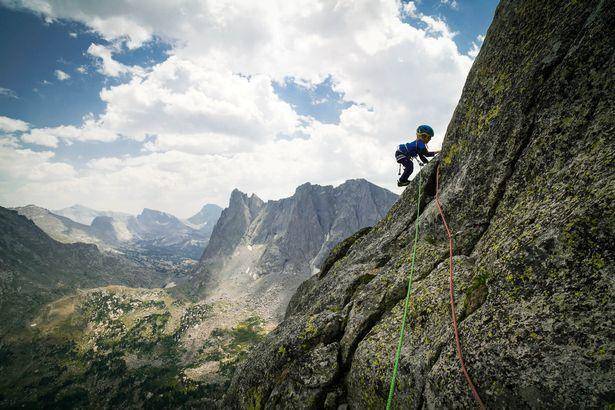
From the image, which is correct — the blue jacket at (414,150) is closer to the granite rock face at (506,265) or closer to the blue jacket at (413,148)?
the blue jacket at (413,148)

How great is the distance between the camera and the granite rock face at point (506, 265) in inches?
223

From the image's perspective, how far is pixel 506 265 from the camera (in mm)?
7441

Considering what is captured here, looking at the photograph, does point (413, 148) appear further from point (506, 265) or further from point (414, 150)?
point (506, 265)

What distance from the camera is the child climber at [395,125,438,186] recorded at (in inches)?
702

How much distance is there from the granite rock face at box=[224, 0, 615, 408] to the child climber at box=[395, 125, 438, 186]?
9.52 feet

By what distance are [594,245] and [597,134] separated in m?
3.23

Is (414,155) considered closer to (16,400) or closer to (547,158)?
(547,158)

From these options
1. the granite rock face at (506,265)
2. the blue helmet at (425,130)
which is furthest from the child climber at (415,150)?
the granite rock face at (506,265)

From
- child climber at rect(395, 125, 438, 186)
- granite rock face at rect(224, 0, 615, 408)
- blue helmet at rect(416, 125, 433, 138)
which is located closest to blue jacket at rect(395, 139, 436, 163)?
child climber at rect(395, 125, 438, 186)

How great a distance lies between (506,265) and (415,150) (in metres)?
12.0

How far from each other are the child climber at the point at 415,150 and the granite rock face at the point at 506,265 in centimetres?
290

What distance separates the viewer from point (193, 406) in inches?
5408

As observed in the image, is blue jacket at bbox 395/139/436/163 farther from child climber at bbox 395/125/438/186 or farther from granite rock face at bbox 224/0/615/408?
granite rock face at bbox 224/0/615/408

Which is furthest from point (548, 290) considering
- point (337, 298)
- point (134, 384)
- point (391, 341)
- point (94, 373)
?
point (94, 373)
